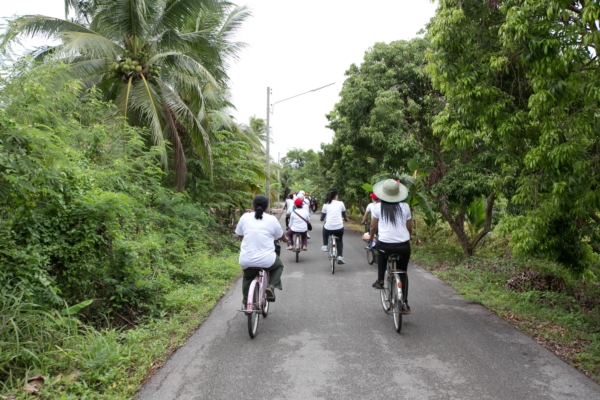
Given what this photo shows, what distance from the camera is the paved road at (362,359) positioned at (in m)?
3.79

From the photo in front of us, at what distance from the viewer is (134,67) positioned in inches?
437

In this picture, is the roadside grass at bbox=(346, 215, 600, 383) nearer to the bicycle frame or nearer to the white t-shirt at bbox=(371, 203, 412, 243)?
the white t-shirt at bbox=(371, 203, 412, 243)

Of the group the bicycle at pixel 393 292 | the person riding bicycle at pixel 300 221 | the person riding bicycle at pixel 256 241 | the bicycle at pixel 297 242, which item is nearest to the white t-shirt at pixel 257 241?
the person riding bicycle at pixel 256 241

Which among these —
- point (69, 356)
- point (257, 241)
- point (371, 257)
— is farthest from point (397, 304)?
point (371, 257)

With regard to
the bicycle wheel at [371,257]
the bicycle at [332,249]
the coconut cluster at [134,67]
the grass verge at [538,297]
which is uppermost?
the coconut cluster at [134,67]

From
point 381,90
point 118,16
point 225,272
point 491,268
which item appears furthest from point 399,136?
point 118,16

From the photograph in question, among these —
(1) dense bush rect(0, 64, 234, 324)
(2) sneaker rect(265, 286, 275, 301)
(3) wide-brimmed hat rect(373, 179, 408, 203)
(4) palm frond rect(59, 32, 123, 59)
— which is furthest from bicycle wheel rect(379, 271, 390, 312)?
(4) palm frond rect(59, 32, 123, 59)

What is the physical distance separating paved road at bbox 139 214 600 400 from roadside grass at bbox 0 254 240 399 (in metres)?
0.24

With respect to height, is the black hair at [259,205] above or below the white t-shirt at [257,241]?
above

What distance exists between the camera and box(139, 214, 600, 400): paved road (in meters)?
3.79

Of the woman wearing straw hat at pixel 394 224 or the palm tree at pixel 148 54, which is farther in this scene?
the palm tree at pixel 148 54

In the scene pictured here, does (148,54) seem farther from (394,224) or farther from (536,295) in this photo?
(536,295)

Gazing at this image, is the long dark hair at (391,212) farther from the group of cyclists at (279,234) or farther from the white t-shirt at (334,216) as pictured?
the white t-shirt at (334,216)

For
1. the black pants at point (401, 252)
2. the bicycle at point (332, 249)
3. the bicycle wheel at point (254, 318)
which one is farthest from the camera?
the bicycle at point (332, 249)
